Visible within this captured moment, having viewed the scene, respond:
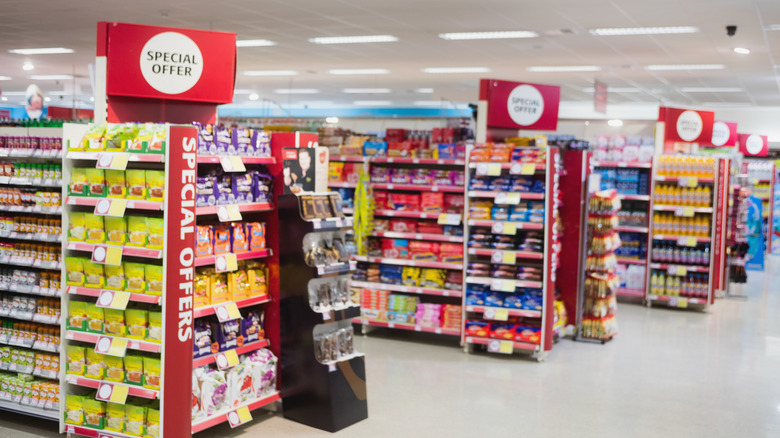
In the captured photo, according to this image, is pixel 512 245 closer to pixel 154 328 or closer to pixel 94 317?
pixel 154 328

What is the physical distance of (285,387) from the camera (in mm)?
5332

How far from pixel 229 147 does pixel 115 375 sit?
1608mm

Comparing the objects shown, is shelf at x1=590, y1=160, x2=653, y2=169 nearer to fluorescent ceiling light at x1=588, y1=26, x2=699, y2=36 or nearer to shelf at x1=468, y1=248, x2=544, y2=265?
fluorescent ceiling light at x1=588, y1=26, x2=699, y2=36

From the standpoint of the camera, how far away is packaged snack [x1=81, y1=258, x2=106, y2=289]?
15.0ft

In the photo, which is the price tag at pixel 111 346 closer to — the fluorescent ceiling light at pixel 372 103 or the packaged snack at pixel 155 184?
the packaged snack at pixel 155 184

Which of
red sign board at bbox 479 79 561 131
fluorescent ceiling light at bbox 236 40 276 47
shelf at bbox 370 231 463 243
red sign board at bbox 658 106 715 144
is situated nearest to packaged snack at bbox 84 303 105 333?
shelf at bbox 370 231 463 243

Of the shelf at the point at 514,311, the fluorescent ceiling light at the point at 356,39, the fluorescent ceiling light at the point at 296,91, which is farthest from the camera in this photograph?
the fluorescent ceiling light at the point at 296,91

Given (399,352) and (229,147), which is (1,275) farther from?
(399,352)

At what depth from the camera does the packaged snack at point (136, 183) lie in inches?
173

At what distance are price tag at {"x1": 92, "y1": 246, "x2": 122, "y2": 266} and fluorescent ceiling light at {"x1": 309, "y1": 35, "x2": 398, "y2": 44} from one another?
7497 millimetres

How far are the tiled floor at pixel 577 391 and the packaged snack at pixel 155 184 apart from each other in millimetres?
1692

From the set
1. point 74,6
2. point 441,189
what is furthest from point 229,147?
point 74,6

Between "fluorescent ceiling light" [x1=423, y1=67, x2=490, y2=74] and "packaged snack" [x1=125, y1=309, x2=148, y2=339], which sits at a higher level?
"fluorescent ceiling light" [x1=423, y1=67, x2=490, y2=74]

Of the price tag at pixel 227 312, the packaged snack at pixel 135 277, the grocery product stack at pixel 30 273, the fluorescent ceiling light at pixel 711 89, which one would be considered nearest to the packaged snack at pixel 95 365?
the grocery product stack at pixel 30 273
